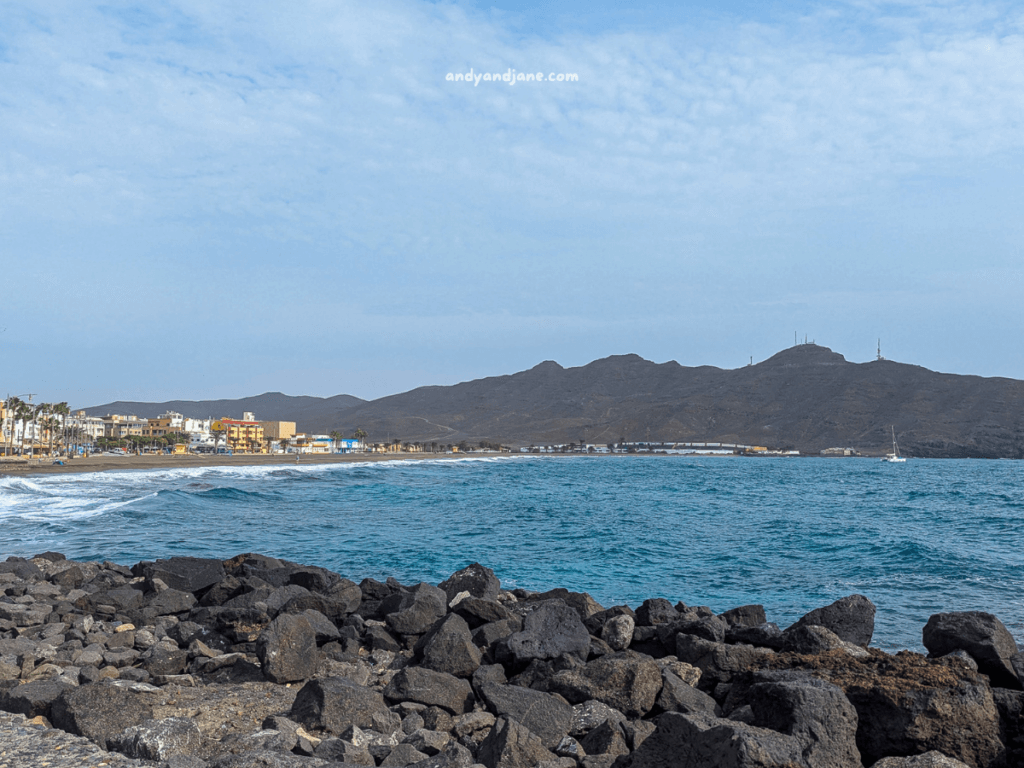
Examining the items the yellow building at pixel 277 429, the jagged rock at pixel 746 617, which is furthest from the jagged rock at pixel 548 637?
the yellow building at pixel 277 429

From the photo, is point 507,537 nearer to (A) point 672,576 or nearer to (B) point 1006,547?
(A) point 672,576

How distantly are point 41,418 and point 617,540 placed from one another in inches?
4064

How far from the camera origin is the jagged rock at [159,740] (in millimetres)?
5332

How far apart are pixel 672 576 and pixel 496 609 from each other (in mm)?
9244

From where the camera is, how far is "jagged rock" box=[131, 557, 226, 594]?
41.4 ft

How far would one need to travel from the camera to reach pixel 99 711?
6.12 meters

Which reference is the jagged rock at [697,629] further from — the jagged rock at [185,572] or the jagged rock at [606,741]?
the jagged rock at [185,572]

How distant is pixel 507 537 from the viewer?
25.6 meters

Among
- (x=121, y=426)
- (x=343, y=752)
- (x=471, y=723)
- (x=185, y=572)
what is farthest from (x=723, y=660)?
(x=121, y=426)

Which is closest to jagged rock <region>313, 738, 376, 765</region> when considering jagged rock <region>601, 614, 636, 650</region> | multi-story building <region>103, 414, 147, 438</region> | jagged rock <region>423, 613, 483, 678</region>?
jagged rock <region>423, 613, 483, 678</region>

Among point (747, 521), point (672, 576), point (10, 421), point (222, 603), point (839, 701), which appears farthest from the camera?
point (10, 421)

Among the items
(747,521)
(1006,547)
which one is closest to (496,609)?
(1006,547)

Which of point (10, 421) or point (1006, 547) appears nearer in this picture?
point (1006, 547)

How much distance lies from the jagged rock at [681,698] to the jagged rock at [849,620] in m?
2.35
